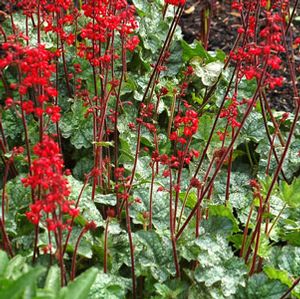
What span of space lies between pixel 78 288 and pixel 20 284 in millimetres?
249

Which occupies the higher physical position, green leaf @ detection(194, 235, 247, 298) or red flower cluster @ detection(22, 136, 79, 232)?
red flower cluster @ detection(22, 136, 79, 232)

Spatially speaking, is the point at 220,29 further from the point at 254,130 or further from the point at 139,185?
the point at 139,185

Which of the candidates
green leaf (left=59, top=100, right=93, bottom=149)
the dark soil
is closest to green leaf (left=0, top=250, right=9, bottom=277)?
green leaf (left=59, top=100, right=93, bottom=149)

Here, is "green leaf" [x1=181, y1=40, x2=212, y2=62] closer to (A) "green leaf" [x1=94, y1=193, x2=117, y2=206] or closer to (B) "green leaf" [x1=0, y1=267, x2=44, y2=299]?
(A) "green leaf" [x1=94, y1=193, x2=117, y2=206]

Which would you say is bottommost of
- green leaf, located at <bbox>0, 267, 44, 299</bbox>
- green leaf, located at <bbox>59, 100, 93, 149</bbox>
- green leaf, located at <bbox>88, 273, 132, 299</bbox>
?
green leaf, located at <bbox>88, 273, 132, 299</bbox>

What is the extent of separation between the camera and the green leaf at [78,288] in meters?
2.57

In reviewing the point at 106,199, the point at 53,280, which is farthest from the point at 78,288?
the point at 106,199

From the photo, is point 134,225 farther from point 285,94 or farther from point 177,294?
point 285,94

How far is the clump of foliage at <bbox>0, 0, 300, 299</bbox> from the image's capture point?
269cm

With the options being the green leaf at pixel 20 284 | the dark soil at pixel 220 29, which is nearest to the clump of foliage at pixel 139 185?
the green leaf at pixel 20 284

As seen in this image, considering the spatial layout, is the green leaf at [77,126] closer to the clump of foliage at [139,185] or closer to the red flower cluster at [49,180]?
the clump of foliage at [139,185]

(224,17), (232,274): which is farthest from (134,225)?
(224,17)

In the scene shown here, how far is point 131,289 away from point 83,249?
0.35m

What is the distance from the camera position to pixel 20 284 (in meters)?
2.46
